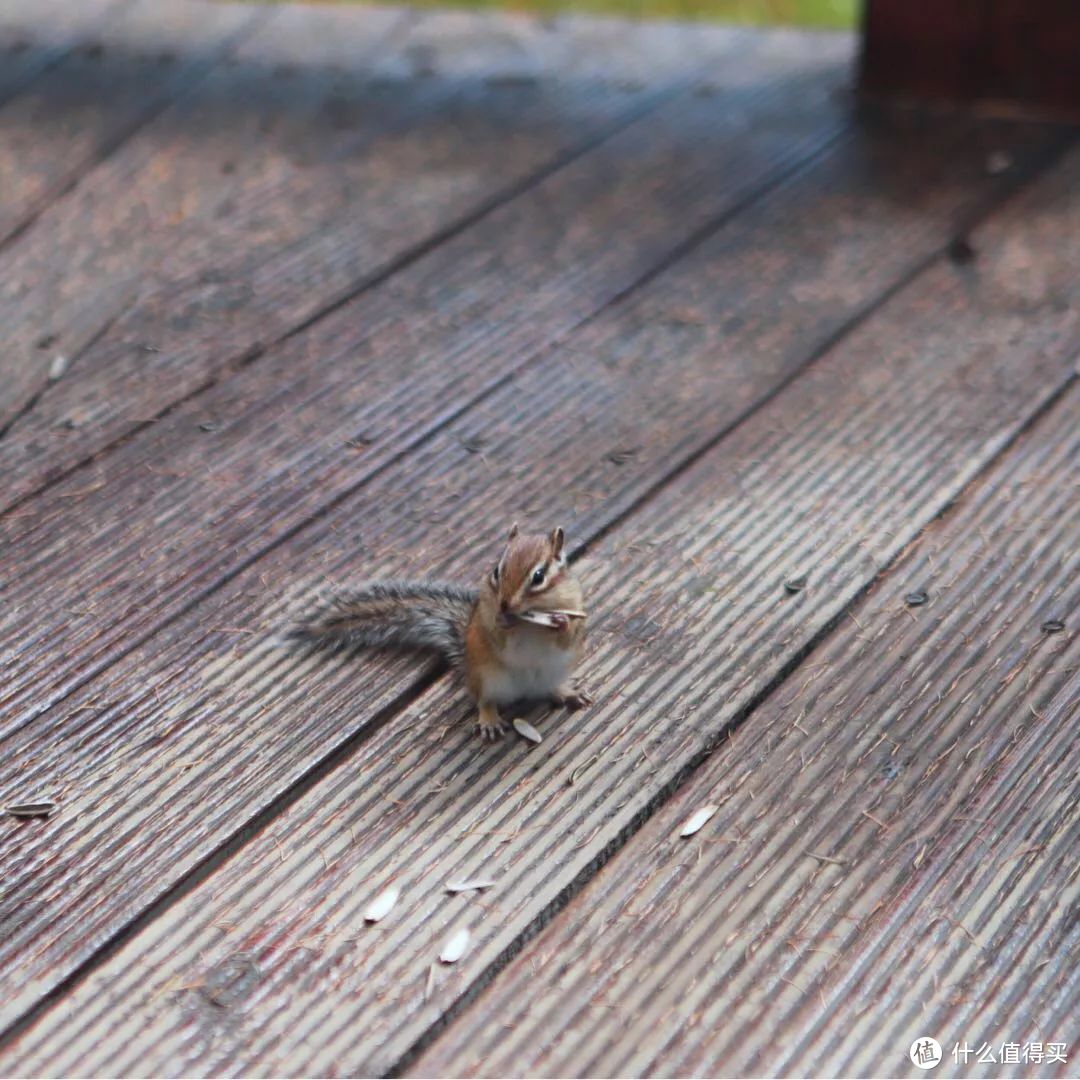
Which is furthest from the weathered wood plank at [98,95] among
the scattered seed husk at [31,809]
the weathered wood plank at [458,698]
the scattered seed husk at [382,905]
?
the scattered seed husk at [382,905]

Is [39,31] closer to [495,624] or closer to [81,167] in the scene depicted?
[81,167]

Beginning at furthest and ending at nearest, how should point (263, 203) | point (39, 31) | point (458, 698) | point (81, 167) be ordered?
1. point (39, 31)
2. point (81, 167)
3. point (263, 203)
4. point (458, 698)

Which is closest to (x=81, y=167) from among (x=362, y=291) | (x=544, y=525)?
(x=362, y=291)

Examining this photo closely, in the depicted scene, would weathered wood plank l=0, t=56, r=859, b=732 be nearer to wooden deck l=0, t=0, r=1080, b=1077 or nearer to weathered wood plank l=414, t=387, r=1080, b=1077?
wooden deck l=0, t=0, r=1080, b=1077

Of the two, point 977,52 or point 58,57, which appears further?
point 58,57

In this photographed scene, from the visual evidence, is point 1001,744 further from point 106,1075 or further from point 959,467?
point 106,1075

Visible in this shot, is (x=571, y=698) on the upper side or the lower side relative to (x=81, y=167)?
lower
